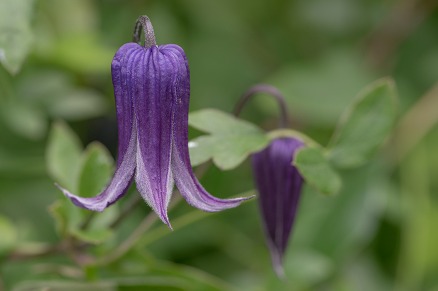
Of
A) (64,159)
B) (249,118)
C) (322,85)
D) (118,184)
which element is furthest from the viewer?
(322,85)

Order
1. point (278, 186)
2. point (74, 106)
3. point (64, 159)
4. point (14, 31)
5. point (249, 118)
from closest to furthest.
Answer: point (14, 31) → point (278, 186) → point (64, 159) → point (74, 106) → point (249, 118)

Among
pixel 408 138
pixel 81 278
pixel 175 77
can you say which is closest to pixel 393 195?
pixel 408 138

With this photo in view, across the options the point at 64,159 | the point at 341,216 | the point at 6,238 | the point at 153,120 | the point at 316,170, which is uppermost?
the point at 153,120

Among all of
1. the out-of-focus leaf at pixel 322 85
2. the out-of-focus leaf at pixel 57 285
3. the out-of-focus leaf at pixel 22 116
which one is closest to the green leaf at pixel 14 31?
the out-of-focus leaf at pixel 57 285

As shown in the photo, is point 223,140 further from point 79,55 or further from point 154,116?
point 79,55

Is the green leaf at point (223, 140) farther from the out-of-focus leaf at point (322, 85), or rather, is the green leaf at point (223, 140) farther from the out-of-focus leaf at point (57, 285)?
the out-of-focus leaf at point (322, 85)

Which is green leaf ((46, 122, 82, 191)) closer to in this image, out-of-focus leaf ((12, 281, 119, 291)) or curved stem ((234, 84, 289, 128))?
out-of-focus leaf ((12, 281, 119, 291))

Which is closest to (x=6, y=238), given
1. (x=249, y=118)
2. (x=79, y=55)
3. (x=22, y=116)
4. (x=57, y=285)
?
(x=57, y=285)
